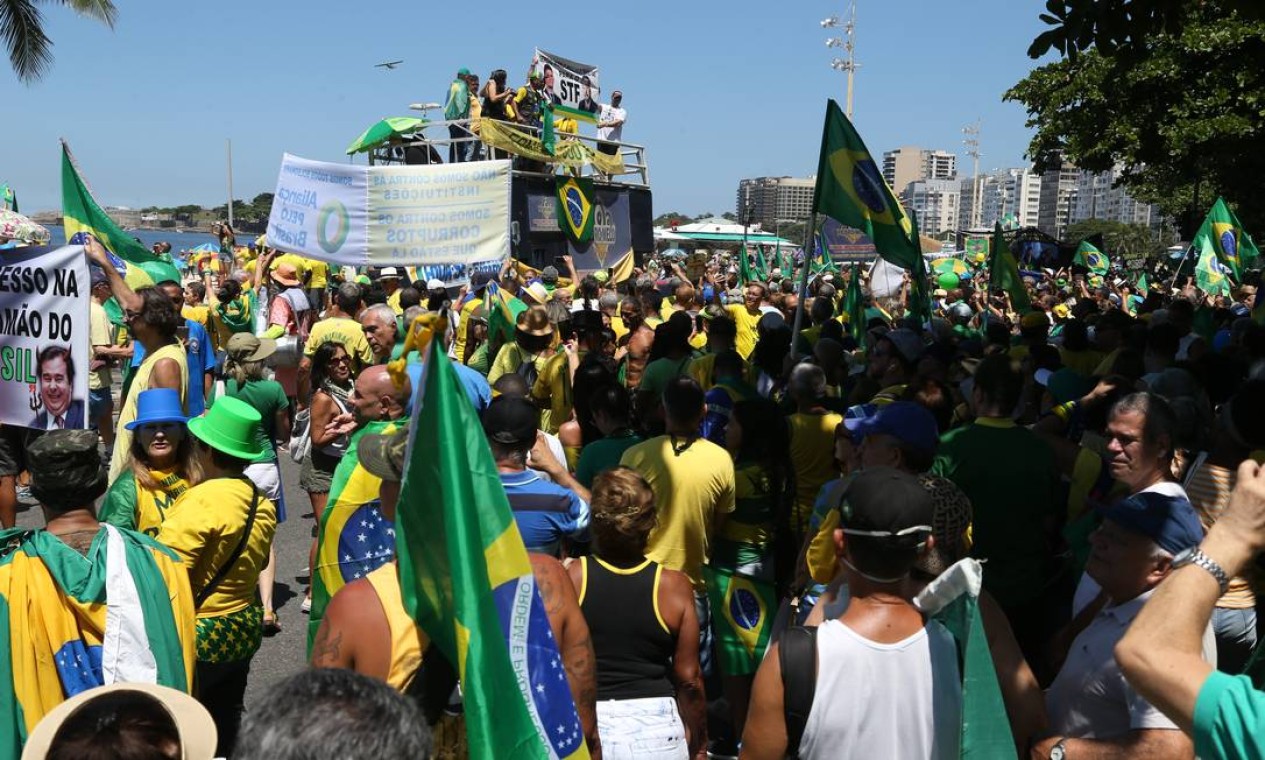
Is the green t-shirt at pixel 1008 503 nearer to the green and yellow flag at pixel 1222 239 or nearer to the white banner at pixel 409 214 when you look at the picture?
the white banner at pixel 409 214

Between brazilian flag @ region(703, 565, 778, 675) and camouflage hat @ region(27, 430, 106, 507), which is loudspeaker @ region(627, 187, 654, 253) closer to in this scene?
brazilian flag @ region(703, 565, 778, 675)

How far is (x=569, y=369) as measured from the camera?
7086mm

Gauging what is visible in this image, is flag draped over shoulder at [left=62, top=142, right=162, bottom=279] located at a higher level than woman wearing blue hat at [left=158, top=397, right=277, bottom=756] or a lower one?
higher

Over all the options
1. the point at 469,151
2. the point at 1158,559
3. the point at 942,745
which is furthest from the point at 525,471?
the point at 469,151

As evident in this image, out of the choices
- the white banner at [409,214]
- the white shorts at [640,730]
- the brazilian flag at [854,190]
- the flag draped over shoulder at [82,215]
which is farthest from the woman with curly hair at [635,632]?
the flag draped over shoulder at [82,215]

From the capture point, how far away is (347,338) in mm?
7629

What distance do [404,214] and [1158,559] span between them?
4772 mm

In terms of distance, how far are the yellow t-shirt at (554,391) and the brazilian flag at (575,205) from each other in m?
7.80

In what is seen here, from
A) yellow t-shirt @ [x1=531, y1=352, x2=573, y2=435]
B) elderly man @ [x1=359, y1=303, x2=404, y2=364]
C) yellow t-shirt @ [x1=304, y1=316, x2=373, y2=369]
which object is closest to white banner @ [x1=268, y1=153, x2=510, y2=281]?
elderly man @ [x1=359, y1=303, x2=404, y2=364]

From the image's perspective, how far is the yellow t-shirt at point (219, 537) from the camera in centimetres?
354

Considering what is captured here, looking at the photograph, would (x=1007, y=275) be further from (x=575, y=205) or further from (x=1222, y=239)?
(x=575, y=205)

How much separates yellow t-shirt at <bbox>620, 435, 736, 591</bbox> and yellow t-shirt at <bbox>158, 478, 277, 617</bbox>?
4.99ft

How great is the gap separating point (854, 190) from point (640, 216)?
45.7 feet

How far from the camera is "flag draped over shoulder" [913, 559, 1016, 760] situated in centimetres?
228
